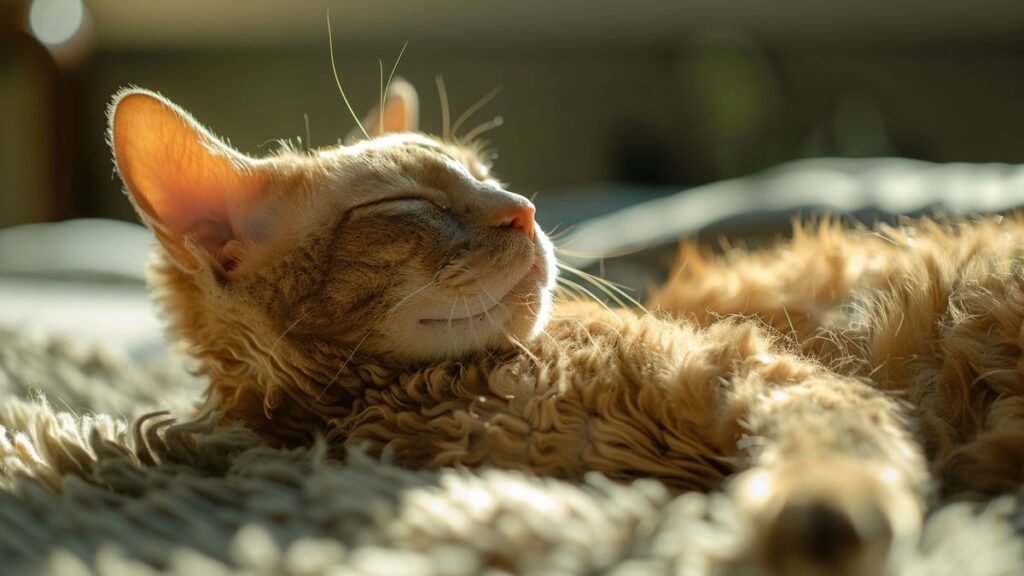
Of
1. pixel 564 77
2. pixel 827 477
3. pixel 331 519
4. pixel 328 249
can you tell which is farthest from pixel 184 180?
pixel 564 77

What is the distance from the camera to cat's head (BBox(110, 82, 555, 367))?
3.27 feet

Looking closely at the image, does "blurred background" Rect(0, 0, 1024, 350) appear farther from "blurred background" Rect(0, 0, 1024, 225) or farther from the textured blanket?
the textured blanket

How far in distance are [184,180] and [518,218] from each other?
1.23 feet

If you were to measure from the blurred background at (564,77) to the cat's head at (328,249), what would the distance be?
2189 mm

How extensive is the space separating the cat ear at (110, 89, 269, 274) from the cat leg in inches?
23.2

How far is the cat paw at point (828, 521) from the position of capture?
0.56 meters

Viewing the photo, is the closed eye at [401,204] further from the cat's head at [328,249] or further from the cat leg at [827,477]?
the cat leg at [827,477]

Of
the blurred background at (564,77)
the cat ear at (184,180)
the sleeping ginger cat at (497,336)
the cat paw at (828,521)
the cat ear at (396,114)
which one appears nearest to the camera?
the cat paw at (828,521)

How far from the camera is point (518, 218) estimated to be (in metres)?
1.08

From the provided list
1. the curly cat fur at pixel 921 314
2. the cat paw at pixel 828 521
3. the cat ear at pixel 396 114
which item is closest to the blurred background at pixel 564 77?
the cat ear at pixel 396 114

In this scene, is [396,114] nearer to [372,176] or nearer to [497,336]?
[372,176]

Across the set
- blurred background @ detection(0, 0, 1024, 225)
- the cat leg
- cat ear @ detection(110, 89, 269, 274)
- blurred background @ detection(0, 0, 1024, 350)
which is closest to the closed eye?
cat ear @ detection(110, 89, 269, 274)

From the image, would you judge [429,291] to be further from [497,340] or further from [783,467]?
[783,467]

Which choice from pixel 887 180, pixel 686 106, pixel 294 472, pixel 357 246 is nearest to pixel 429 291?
pixel 357 246
